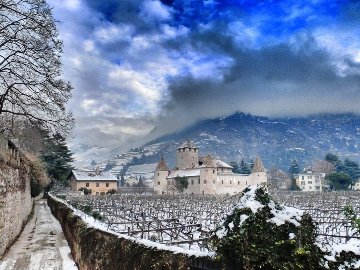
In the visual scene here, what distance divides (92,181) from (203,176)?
26.1 metres

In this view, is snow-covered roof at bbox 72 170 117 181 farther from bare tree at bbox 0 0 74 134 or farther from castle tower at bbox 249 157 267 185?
bare tree at bbox 0 0 74 134

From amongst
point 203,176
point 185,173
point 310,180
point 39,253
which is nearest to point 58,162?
point 203,176

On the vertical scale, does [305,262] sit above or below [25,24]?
below

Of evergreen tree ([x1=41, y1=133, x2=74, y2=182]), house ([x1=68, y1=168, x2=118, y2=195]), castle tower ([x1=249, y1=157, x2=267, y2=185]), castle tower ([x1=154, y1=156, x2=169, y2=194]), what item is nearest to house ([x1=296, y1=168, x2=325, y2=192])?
castle tower ([x1=249, y1=157, x2=267, y2=185])

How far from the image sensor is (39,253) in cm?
1543

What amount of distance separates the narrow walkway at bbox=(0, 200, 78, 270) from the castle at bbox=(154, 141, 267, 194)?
218 feet

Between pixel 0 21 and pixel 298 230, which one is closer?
pixel 298 230

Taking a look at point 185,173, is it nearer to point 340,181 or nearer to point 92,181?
point 92,181

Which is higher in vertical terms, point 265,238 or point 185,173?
point 185,173

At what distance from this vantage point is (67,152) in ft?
215

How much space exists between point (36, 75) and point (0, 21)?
2.74m

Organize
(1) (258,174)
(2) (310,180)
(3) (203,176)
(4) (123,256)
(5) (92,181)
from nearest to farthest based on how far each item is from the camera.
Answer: (4) (123,256)
(5) (92,181)
(3) (203,176)
(1) (258,174)
(2) (310,180)

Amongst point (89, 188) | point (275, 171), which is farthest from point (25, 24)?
point (275, 171)

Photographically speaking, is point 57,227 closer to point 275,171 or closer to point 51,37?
point 51,37
